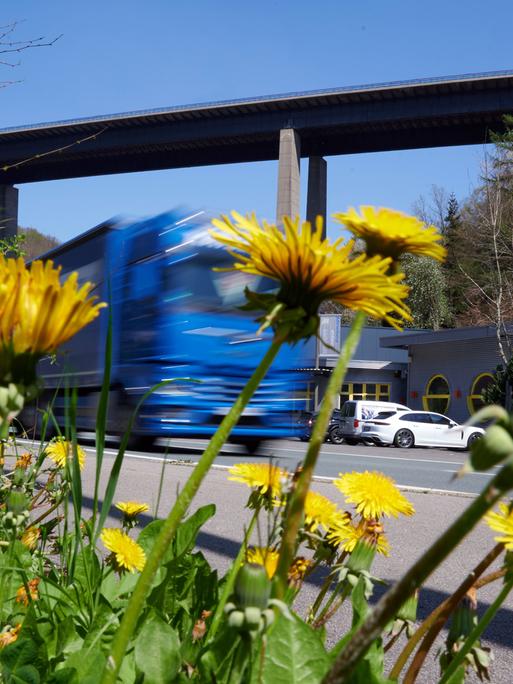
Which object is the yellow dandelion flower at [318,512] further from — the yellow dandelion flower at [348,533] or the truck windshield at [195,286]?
the truck windshield at [195,286]

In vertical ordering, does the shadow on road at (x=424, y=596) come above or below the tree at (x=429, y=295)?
below

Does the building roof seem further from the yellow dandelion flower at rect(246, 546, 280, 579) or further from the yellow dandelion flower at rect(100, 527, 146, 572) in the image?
the yellow dandelion flower at rect(246, 546, 280, 579)

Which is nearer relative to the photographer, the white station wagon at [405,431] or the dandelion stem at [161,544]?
the dandelion stem at [161,544]

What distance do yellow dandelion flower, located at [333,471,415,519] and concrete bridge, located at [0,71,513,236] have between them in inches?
1424

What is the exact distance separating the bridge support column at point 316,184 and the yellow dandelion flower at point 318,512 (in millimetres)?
41323

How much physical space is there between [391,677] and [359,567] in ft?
0.44

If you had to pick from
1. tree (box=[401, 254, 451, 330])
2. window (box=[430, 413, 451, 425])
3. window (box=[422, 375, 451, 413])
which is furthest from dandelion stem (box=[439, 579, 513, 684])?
tree (box=[401, 254, 451, 330])

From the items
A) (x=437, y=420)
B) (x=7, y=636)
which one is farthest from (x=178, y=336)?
(x=437, y=420)

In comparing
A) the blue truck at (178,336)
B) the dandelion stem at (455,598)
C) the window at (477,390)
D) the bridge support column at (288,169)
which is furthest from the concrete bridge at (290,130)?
the dandelion stem at (455,598)

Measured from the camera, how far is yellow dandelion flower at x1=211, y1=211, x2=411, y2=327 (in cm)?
A: 51

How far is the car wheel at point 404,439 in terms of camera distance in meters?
23.6

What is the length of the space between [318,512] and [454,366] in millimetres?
30436

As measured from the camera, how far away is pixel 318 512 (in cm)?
95

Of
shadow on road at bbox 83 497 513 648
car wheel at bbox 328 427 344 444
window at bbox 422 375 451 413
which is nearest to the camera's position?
shadow on road at bbox 83 497 513 648
